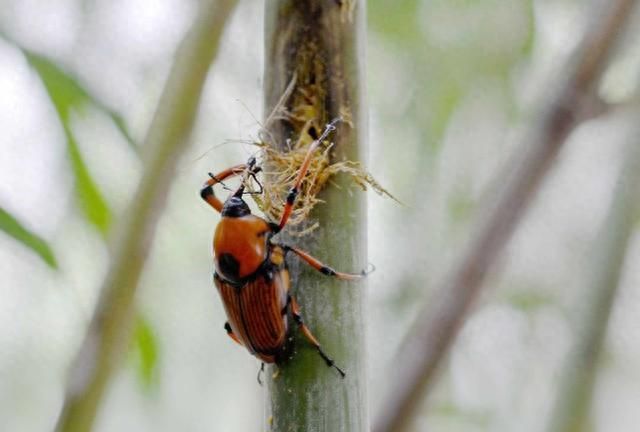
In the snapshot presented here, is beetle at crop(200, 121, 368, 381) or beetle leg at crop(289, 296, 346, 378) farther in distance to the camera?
beetle at crop(200, 121, 368, 381)

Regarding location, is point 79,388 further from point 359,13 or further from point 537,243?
point 537,243

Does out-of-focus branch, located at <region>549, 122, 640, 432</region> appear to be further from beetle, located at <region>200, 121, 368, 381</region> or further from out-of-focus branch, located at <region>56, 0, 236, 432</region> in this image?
out-of-focus branch, located at <region>56, 0, 236, 432</region>

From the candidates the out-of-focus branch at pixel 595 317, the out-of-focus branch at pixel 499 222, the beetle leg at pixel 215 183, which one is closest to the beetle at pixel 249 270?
the beetle leg at pixel 215 183

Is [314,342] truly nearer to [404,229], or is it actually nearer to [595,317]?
[595,317]

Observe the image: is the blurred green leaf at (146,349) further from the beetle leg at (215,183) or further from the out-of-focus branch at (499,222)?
the out-of-focus branch at (499,222)

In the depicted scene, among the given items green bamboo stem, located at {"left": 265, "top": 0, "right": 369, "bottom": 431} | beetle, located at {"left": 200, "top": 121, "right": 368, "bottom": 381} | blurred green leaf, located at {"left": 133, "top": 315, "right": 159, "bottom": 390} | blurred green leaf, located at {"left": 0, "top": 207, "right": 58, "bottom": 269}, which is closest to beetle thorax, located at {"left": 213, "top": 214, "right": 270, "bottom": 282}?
beetle, located at {"left": 200, "top": 121, "right": 368, "bottom": 381}

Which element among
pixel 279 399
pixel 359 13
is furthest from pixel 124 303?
pixel 359 13

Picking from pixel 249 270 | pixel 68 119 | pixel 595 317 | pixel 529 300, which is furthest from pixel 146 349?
pixel 529 300
